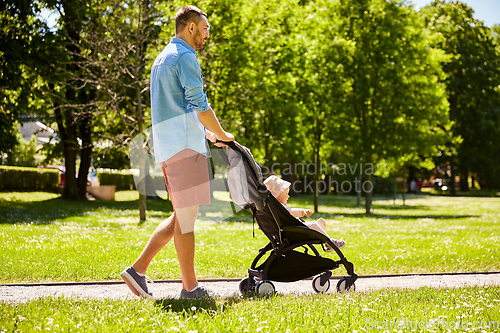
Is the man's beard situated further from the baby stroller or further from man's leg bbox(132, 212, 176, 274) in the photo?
man's leg bbox(132, 212, 176, 274)

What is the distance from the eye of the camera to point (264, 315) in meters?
3.79

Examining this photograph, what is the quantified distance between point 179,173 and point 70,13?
19.6m

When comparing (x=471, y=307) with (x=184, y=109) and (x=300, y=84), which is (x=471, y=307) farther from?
(x=300, y=84)

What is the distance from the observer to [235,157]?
15.6 feet

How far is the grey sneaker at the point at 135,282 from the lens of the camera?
450 cm

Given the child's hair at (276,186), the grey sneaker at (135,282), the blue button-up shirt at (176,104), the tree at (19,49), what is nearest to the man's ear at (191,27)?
the blue button-up shirt at (176,104)

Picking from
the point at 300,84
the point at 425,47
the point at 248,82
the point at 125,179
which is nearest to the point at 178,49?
the point at 248,82

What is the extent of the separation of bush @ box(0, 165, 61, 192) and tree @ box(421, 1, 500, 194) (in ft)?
100

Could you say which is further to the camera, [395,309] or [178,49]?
[178,49]

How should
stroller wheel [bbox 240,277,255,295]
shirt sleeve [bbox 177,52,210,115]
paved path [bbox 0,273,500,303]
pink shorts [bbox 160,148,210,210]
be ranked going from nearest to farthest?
shirt sleeve [bbox 177,52,210,115] → pink shorts [bbox 160,148,210,210] → paved path [bbox 0,273,500,303] → stroller wheel [bbox 240,277,255,295]

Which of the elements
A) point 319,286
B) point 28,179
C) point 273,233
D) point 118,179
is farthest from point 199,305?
point 118,179

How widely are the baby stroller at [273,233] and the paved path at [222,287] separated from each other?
10.2 inches

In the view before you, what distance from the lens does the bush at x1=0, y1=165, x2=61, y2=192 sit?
1059 inches

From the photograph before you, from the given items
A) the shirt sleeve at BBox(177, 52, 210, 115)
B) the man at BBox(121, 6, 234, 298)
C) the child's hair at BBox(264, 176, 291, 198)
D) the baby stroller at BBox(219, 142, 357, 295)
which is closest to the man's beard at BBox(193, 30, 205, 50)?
the man at BBox(121, 6, 234, 298)
